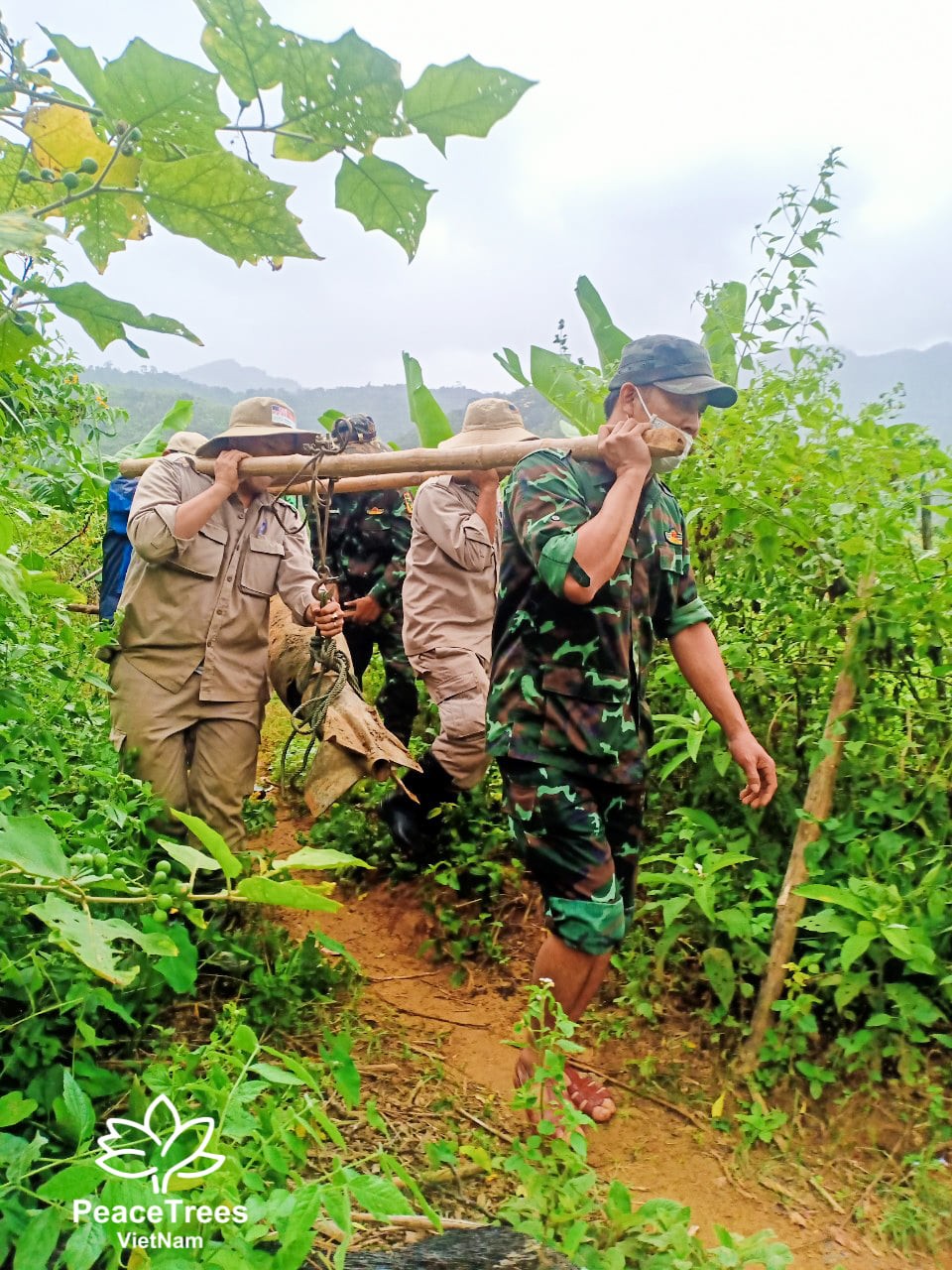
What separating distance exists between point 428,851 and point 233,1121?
2.47 m

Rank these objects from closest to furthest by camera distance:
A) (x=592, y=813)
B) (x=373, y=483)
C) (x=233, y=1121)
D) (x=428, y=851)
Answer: (x=233, y=1121) < (x=592, y=813) < (x=373, y=483) < (x=428, y=851)

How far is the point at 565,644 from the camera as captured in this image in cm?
231

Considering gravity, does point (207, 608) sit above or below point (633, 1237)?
above

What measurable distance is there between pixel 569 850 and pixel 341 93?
196 cm

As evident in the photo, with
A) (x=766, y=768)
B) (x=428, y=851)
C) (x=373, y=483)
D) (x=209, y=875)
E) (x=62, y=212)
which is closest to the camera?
(x=62, y=212)

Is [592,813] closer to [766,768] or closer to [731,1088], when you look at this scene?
[766,768]

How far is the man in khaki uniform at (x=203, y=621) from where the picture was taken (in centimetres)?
306

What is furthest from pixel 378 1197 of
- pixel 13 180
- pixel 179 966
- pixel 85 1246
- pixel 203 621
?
pixel 203 621

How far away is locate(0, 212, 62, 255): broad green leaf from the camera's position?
555mm

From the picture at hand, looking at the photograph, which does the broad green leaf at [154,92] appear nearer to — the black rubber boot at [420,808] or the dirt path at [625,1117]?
the dirt path at [625,1117]

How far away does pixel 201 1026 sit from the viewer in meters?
2.61

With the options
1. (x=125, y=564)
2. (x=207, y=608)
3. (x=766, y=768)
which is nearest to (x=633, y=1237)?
(x=766, y=768)

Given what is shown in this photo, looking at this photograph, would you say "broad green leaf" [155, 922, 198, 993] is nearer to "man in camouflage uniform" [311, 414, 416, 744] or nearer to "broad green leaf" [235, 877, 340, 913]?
"broad green leaf" [235, 877, 340, 913]

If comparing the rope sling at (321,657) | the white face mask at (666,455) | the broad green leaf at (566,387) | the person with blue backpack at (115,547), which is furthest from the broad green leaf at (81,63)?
the broad green leaf at (566,387)
